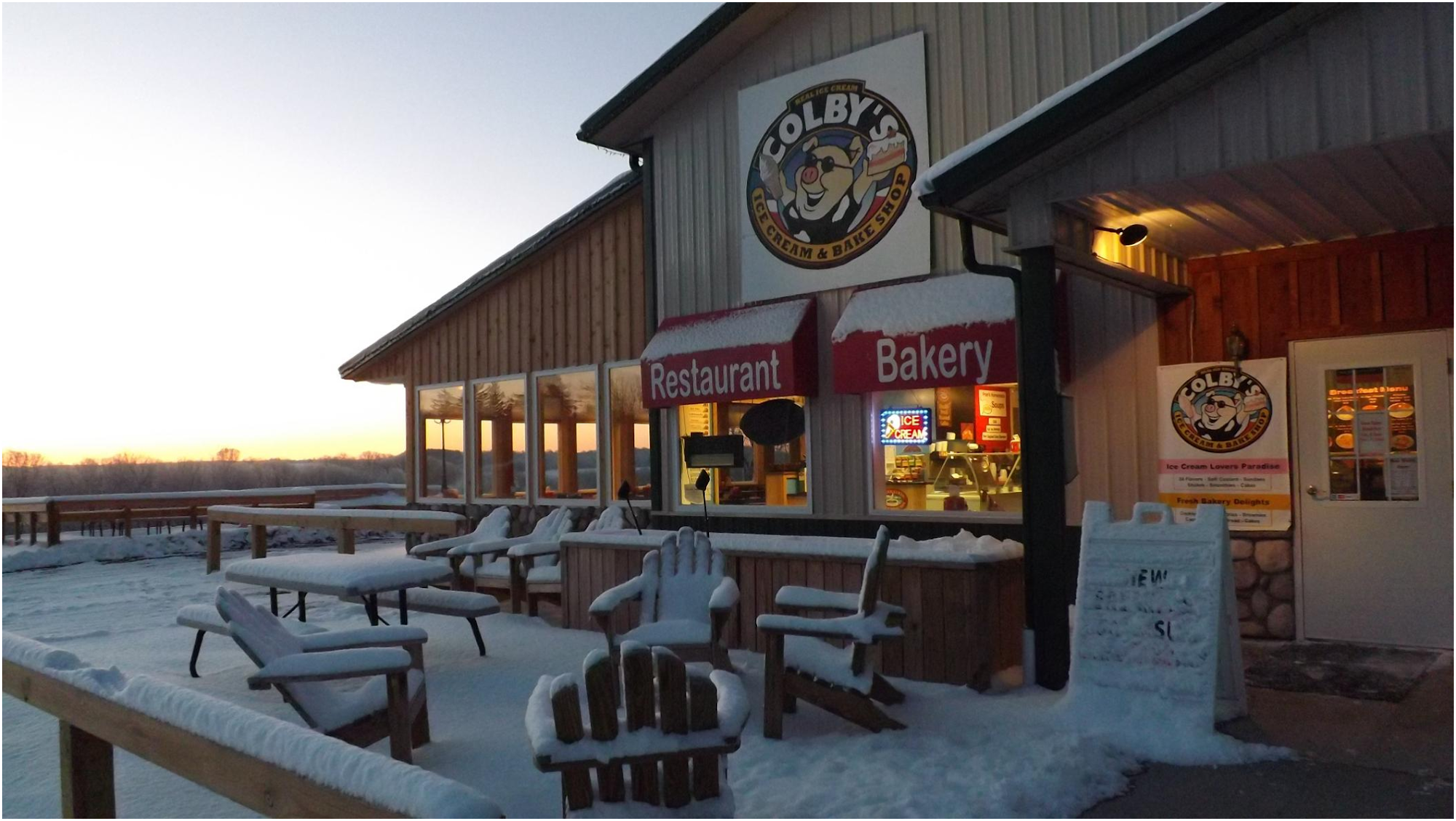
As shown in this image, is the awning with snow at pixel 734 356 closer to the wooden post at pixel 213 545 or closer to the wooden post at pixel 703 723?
the wooden post at pixel 703 723

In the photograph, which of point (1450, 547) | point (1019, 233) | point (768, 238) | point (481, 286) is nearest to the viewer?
point (1019, 233)

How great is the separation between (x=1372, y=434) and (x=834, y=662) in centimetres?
404

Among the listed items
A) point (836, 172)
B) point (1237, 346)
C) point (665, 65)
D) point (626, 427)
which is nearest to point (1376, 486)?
point (1237, 346)

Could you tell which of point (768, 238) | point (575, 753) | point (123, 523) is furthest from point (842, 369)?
point (123, 523)

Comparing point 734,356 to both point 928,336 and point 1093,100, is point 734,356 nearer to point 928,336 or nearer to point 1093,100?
point 928,336

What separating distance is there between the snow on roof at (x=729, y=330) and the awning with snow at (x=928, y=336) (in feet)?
2.00

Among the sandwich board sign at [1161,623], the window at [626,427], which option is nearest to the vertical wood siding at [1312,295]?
the sandwich board sign at [1161,623]

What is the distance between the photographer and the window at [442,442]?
1380cm

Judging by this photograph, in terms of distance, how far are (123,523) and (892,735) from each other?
61.3 feet

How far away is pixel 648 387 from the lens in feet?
33.7

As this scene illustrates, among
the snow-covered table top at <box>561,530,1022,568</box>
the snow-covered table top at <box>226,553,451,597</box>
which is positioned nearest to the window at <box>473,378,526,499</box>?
the snow-covered table top at <box>561,530,1022,568</box>

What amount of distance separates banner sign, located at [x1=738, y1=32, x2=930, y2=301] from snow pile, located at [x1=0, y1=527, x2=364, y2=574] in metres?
12.1

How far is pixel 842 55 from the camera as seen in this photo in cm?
921

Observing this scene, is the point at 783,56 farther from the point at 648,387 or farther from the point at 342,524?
the point at 342,524
